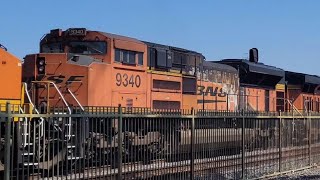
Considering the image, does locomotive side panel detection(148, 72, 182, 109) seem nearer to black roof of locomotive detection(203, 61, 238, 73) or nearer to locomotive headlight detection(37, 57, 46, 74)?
black roof of locomotive detection(203, 61, 238, 73)

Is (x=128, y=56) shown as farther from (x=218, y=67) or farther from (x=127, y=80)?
(x=218, y=67)

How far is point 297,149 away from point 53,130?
10.4m

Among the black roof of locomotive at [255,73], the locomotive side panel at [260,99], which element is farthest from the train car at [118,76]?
the black roof of locomotive at [255,73]

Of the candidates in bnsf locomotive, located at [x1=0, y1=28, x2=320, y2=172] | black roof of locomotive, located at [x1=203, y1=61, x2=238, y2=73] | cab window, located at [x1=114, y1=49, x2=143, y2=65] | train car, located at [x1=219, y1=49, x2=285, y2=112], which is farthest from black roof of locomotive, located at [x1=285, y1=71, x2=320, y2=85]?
cab window, located at [x1=114, y1=49, x2=143, y2=65]

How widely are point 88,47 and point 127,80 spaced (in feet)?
4.75

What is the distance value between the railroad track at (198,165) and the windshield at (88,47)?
15.5 feet

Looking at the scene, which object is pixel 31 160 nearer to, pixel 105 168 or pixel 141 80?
pixel 105 168

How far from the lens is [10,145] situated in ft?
20.7

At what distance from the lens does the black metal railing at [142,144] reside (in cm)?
686

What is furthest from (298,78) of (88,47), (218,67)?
(88,47)

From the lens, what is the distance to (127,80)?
551 inches

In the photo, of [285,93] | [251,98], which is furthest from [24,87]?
[285,93]

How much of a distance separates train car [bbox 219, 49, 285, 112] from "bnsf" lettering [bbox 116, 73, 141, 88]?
776cm

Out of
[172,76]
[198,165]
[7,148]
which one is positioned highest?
[172,76]
